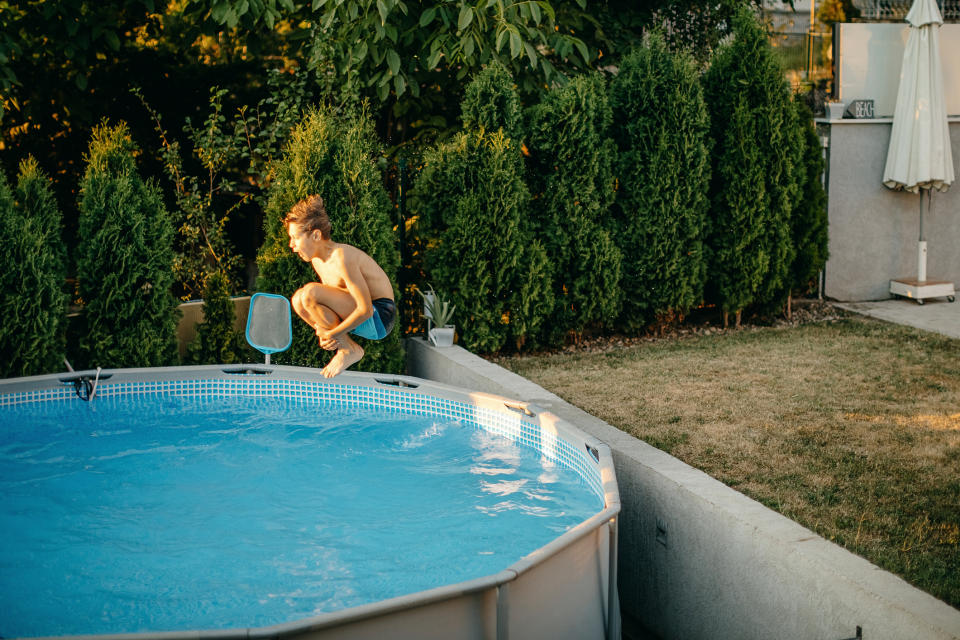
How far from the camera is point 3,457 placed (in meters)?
7.29

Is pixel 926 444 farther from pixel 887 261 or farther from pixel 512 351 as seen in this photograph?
pixel 887 261

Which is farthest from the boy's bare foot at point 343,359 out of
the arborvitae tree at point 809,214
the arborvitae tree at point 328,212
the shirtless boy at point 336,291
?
the arborvitae tree at point 809,214

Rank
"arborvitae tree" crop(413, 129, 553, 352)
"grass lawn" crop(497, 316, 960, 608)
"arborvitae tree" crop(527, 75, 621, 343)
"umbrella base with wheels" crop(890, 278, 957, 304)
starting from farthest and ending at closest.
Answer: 1. "umbrella base with wheels" crop(890, 278, 957, 304)
2. "arborvitae tree" crop(527, 75, 621, 343)
3. "arborvitae tree" crop(413, 129, 553, 352)
4. "grass lawn" crop(497, 316, 960, 608)

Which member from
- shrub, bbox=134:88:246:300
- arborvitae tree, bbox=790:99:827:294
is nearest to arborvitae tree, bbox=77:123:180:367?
shrub, bbox=134:88:246:300

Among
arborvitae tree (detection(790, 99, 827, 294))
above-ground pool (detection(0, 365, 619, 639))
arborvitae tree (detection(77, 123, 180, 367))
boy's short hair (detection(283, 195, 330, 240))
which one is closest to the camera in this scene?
above-ground pool (detection(0, 365, 619, 639))

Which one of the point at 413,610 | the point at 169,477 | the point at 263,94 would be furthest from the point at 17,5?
the point at 413,610

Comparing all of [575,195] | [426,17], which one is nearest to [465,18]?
[426,17]

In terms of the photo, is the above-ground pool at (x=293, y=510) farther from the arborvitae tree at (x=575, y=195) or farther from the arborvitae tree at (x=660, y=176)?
the arborvitae tree at (x=660, y=176)

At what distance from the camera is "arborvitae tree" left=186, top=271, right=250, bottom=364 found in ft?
27.6

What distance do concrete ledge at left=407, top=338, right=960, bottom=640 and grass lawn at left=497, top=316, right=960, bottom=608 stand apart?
0.47 metres

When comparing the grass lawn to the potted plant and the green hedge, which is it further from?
the potted plant

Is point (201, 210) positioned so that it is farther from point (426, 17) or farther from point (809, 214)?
point (809, 214)

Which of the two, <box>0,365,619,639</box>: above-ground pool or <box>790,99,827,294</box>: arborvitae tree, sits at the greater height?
<box>790,99,827,294</box>: arborvitae tree

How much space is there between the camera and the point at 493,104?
887cm
